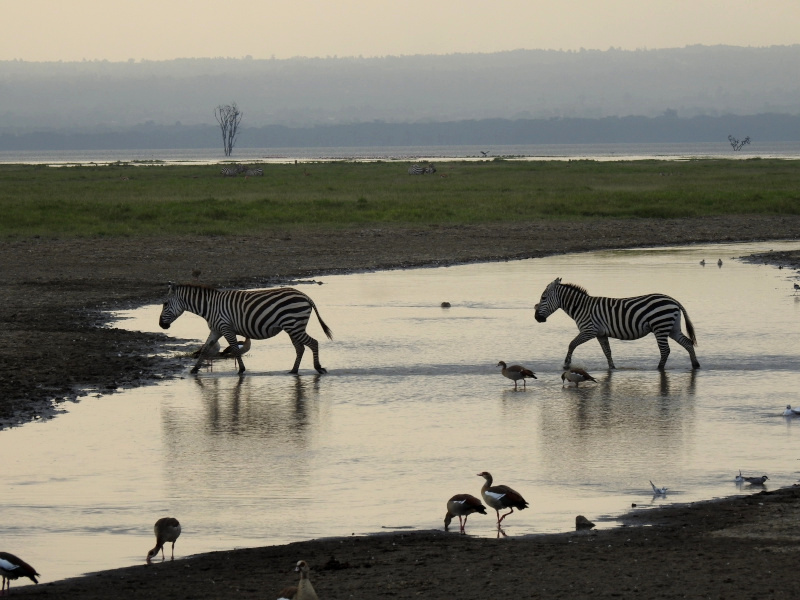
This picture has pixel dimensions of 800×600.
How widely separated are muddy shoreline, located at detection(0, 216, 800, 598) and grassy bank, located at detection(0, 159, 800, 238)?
5.79 meters

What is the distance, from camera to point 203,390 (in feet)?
54.0

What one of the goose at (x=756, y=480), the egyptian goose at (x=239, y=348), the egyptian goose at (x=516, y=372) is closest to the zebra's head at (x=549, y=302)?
the egyptian goose at (x=516, y=372)

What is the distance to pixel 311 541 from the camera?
957cm

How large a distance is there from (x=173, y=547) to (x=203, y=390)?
727 centimetres

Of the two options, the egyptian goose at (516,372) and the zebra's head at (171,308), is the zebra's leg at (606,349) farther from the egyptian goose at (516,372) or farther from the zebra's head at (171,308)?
the zebra's head at (171,308)

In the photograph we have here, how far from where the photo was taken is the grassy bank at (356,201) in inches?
1711

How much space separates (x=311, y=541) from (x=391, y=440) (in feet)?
12.8

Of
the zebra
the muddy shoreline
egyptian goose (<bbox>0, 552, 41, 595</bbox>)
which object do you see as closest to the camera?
egyptian goose (<bbox>0, 552, 41, 595</bbox>)

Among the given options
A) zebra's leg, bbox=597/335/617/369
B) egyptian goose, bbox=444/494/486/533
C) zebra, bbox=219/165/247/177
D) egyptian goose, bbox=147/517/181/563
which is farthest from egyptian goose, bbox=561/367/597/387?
zebra, bbox=219/165/247/177

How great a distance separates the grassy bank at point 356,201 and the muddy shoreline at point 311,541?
19.0ft

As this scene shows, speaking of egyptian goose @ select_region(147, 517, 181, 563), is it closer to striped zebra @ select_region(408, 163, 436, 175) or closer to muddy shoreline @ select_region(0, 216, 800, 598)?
muddy shoreline @ select_region(0, 216, 800, 598)

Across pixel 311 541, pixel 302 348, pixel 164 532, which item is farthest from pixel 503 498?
pixel 302 348

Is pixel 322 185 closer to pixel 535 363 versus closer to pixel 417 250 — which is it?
pixel 417 250

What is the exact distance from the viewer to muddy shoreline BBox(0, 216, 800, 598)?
27.0 feet
